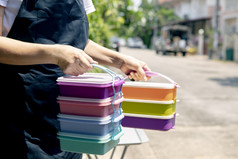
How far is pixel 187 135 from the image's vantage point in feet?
17.3

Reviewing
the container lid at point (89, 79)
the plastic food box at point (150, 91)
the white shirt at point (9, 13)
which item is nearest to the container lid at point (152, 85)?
the plastic food box at point (150, 91)

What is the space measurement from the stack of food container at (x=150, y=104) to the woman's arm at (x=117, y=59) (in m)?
0.06

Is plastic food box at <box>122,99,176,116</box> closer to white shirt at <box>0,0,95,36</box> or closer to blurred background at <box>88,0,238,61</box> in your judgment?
white shirt at <box>0,0,95,36</box>

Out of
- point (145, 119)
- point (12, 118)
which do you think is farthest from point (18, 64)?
point (145, 119)

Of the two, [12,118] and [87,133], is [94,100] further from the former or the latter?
[12,118]

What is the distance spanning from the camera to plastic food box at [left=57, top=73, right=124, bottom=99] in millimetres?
1189

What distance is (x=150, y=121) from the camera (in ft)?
5.38

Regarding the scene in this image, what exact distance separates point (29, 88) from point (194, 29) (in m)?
38.2

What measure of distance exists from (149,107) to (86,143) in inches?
19.2

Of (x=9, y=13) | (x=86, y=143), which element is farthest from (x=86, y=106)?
(x=9, y=13)

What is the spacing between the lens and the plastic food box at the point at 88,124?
1204 millimetres

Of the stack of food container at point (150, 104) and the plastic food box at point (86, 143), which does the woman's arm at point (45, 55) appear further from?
the stack of food container at point (150, 104)

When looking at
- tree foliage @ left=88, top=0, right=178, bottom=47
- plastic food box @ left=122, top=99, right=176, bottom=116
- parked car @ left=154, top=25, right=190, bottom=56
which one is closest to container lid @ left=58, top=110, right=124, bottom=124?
plastic food box @ left=122, top=99, right=176, bottom=116

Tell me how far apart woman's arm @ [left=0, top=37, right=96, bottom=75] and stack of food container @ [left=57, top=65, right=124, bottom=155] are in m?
0.06
